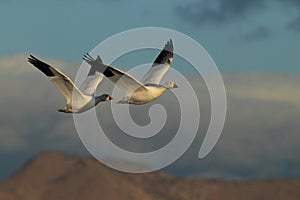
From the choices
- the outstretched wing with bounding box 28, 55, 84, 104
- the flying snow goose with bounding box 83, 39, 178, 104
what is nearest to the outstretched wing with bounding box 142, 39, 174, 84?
the flying snow goose with bounding box 83, 39, 178, 104

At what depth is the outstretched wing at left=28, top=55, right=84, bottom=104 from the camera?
77.3 m

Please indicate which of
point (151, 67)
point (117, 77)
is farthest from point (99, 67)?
point (151, 67)

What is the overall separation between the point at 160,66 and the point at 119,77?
10.6 m

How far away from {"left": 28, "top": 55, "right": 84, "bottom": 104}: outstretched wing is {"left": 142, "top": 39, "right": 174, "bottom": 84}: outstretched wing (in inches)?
327

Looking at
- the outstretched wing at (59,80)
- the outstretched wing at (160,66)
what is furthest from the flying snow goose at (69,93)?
the outstretched wing at (160,66)

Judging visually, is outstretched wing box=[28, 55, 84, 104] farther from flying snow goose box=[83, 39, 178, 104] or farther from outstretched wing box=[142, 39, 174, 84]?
outstretched wing box=[142, 39, 174, 84]

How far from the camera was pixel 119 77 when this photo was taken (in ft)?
259

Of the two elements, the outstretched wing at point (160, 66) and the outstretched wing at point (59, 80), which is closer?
the outstretched wing at point (59, 80)

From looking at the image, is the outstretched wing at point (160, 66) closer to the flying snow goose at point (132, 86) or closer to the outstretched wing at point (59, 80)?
the flying snow goose at point (132, 86)

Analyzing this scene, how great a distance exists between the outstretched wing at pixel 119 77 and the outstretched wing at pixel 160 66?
20.6ft

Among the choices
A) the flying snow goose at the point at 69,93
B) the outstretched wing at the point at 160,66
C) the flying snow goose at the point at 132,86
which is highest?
the outstretched wing at the point at 160,66

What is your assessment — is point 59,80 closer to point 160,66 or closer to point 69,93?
point 69,93

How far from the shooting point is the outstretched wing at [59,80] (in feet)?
254

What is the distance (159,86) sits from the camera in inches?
3275
